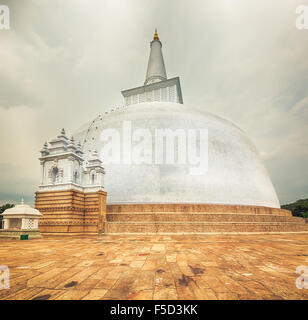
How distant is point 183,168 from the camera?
13609 millimetres

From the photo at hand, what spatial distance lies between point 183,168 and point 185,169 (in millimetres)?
149

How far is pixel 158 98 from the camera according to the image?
28.1m

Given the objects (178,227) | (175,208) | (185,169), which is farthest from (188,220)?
(185,169)

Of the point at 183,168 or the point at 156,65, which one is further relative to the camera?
the point at 156,65

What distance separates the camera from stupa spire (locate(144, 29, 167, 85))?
→ 2970 cm

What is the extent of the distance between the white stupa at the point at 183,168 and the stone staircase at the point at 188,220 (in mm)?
762

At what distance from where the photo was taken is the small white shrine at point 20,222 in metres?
9.02

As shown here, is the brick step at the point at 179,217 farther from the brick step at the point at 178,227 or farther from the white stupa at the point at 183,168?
the white stupa at the point at 183,168

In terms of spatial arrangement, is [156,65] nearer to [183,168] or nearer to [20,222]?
[183,168]

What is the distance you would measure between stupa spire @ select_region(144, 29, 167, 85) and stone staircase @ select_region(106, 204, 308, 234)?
22.7m

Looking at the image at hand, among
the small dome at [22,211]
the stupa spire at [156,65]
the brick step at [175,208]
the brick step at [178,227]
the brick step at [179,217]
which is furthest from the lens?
the stupa spire at [156,65]

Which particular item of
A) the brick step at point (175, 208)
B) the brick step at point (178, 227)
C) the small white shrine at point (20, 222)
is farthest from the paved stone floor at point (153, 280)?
the brick step at point (175, 208)

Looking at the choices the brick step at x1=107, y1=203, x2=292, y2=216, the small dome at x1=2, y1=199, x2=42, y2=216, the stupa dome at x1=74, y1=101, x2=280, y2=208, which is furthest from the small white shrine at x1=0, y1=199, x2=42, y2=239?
the stupa dome at x1=74, y1=101, x2=280, y2=208
